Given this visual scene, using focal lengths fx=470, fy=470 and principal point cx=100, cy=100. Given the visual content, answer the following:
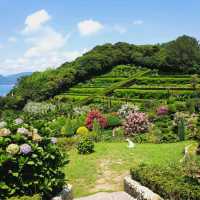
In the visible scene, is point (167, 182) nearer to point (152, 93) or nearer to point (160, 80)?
point (152, 93)

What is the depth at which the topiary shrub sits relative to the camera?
11.8 m

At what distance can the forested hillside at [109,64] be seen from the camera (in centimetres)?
7950

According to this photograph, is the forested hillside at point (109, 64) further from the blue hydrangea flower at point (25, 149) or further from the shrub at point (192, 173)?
the blue hydrangea flower at point (25, 149)

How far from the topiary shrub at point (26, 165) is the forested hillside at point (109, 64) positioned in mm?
65758

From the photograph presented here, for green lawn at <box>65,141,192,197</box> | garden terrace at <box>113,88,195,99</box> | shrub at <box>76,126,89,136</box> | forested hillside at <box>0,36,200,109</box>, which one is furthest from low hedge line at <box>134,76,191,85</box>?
green lawn at <box>65,141,192,197</box>

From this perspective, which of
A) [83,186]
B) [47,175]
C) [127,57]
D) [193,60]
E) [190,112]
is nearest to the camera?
[47,175]

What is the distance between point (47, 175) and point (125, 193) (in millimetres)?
5022

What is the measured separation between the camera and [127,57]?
9100 cm

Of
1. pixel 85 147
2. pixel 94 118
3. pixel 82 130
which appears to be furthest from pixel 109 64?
pixel 85 147

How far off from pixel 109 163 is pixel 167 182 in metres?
7.68

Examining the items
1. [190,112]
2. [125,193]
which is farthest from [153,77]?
[125,193]

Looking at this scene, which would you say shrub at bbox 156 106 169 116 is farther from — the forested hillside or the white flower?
the white flower

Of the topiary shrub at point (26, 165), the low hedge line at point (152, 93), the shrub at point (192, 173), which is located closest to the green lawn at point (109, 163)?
the shrub at point (192, 173)

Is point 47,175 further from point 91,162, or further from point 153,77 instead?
point 153,77
